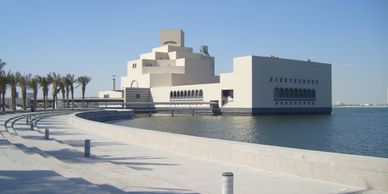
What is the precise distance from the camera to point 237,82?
3839 inches

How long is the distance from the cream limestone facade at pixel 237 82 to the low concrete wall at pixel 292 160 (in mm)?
78778

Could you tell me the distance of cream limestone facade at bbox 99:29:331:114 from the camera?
95.1 m

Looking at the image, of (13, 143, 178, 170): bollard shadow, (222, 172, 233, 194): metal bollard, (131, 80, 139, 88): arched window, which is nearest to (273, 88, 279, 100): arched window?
(131, 80, 139, 88): arched window

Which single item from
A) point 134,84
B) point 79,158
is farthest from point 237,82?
point 79,158

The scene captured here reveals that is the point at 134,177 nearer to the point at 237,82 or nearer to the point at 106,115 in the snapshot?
the point at 106,115

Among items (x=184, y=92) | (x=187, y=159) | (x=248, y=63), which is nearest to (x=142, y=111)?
(x=184, y=92)

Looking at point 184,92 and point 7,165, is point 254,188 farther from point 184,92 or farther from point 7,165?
point 184,92

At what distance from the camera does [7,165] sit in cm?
1130

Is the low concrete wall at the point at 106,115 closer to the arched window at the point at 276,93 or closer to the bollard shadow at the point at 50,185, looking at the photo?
the arched window at the point at 276,93

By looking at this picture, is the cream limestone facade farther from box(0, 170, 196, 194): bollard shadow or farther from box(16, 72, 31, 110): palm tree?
box(0, 170, 196, 194): bollard shadow

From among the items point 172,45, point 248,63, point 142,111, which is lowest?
point 142,111

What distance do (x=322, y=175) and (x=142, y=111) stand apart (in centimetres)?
11178

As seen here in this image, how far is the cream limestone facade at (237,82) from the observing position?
95.1 m

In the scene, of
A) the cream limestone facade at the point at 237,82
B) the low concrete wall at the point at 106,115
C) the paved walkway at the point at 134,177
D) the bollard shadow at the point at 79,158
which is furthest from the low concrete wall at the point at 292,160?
the cream limestone facade at the point at 237,82
